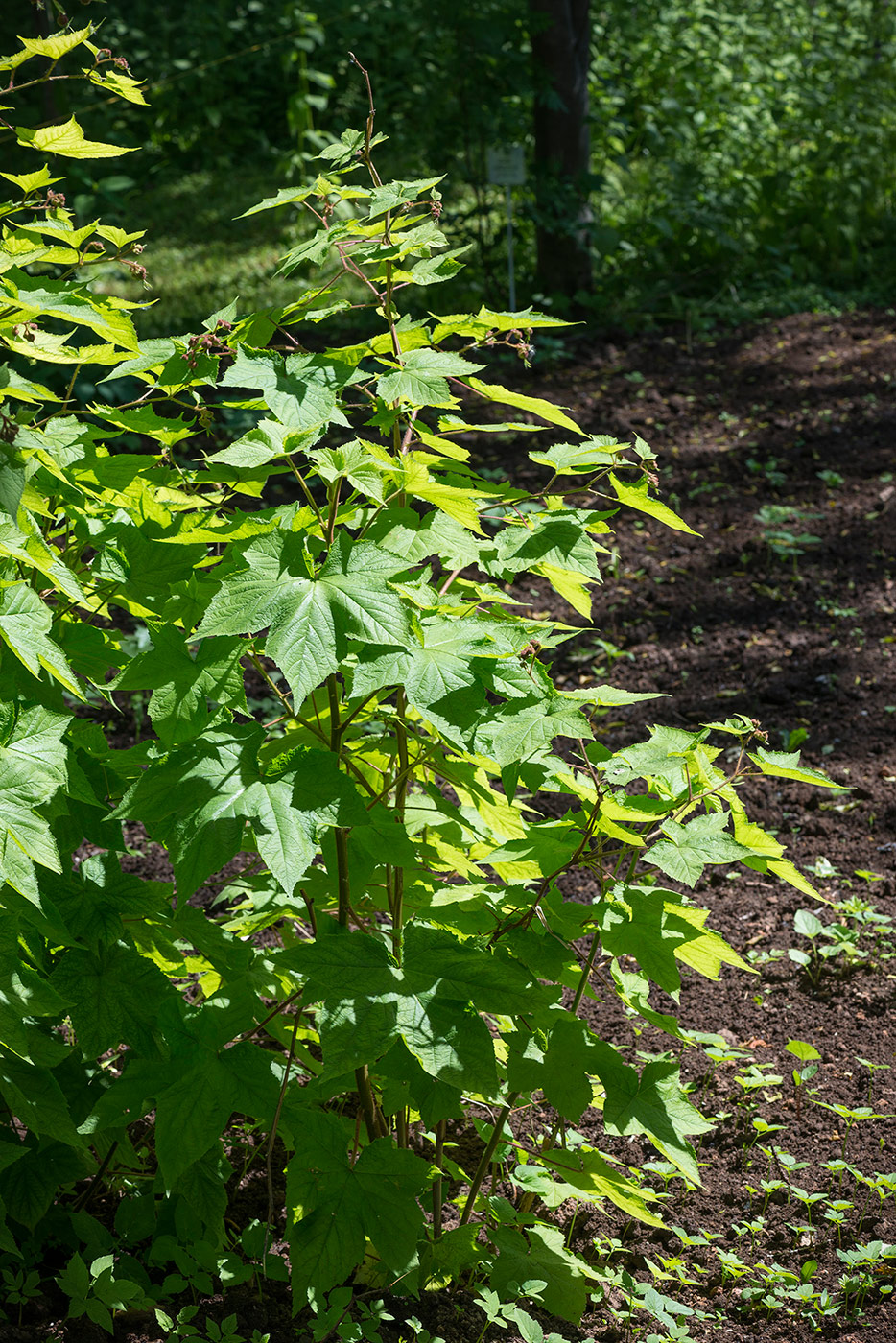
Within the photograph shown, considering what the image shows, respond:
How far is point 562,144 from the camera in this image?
23.6 ft

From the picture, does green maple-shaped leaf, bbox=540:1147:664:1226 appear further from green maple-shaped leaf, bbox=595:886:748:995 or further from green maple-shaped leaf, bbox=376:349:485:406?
green maple-shaped leaf, bbox=376:349:485:406

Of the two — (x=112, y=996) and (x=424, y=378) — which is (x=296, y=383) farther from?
(x=112, y=996)

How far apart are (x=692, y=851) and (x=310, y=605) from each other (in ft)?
1.96

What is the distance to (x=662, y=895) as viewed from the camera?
156 centimetres

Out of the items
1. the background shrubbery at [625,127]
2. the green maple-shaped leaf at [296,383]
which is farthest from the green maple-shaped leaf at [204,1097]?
the background shrubbery at [625,127]

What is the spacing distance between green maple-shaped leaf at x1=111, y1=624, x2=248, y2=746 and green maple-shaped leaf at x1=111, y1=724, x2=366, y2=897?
34 millimetres

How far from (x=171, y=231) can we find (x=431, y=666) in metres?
9.50

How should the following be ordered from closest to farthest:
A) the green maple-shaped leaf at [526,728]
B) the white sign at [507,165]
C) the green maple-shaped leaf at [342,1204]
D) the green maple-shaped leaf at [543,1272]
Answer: the green maple-shaped leaf at [526,728]
the green maple-shaped leaf at [342,1204]
the green maple-shaped leaf at [543,1272]
the white sign at [507,165]

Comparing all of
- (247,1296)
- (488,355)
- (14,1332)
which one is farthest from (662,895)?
(488,355)

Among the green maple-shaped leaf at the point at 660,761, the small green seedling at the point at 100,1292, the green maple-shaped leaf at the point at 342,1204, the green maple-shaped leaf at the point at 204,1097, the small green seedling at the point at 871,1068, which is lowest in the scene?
the small green seedling at the point at 871,1068

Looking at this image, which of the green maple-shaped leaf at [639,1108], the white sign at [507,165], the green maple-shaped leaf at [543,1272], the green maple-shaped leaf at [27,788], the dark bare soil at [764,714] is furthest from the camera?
the white sign at [507,165]

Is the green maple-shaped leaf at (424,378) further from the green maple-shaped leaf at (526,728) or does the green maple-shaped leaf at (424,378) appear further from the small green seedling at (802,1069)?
the small green seedling at (802,1069)

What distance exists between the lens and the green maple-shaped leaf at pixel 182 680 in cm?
144

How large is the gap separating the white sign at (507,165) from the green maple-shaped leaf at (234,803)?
5.81 metres
